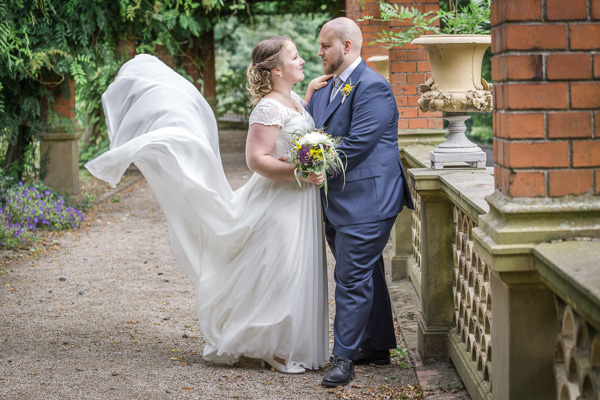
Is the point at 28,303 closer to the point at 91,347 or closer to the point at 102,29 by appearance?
the point at 91,347

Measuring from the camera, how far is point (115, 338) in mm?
5586

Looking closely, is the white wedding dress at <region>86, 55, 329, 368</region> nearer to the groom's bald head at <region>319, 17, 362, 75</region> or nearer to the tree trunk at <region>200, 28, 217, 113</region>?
the groom's bald head at <region>319, 17, 362, 75</region>

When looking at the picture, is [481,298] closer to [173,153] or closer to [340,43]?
[340,43]

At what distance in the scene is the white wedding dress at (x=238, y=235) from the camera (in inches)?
186

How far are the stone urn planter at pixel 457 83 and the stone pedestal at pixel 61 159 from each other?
25.0 feet

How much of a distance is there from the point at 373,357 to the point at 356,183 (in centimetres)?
122

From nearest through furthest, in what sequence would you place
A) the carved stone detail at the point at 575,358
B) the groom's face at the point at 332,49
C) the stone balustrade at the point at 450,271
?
the carved stone detail at the point at 575,358
the stone balustrade at the point at 450,271
the groom's face at the point at 332,49

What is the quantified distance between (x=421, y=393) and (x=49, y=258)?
559cm

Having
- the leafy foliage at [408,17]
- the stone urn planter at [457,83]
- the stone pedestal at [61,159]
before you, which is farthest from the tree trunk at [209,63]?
the stone urn planter at [457,83]

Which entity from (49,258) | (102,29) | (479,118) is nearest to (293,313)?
(49,258)

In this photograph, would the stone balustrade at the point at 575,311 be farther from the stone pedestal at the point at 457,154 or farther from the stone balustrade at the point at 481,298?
the stone pedestal at the point at 457,154

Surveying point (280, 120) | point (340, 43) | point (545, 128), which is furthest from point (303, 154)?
point (545, 128)

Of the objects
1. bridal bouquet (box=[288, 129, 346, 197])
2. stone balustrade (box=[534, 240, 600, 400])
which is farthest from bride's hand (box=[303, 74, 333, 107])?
stone balustrade (box=[534, 240, 600, 400])

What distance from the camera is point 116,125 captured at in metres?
5.32
